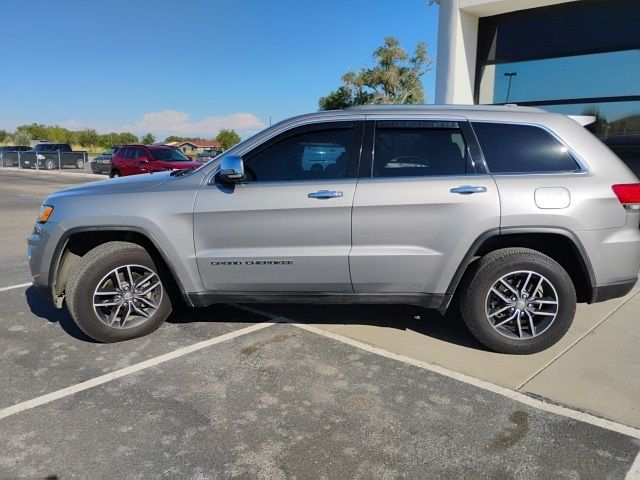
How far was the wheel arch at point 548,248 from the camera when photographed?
3.61 metres

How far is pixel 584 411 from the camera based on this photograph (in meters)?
3.04

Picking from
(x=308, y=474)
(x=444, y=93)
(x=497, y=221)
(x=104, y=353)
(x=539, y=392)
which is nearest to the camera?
(x=308, y=474)

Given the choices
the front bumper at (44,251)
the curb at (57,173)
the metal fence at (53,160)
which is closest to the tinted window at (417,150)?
the front bumper at (44,251)

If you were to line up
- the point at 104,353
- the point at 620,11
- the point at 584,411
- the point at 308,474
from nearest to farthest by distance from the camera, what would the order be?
the point at 308,474, the point at 584,411, the point at 104,353, the point at 620,11

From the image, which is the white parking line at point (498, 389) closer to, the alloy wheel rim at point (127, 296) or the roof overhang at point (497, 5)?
the alloy wheel rim at point (127, 296)

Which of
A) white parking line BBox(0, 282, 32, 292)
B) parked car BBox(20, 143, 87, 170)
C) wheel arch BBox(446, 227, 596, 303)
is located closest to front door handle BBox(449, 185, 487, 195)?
wheel arch BBox(446, 227, 596, 303)

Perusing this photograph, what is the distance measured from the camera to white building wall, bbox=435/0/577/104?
9883mm

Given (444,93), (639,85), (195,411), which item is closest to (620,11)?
(639,85)

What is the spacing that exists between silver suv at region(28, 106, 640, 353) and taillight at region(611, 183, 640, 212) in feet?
0.03

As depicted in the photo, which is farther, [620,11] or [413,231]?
[620,11]

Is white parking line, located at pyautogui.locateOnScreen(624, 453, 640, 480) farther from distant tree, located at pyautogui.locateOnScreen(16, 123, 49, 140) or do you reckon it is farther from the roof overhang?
distant tree, located at pyautogui.locateOnScreen(16, 123, 49, 140)

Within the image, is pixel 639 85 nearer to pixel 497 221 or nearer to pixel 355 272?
pixel 497 221

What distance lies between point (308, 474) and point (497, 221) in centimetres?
219

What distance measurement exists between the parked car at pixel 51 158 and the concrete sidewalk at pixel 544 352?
3420 cm
